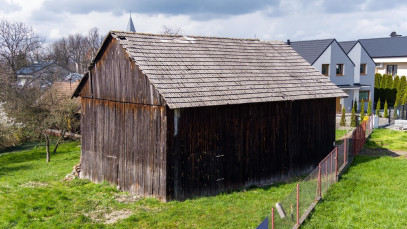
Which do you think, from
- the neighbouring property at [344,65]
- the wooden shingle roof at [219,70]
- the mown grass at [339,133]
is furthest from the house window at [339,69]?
the wooden shingle roof at [219,70]

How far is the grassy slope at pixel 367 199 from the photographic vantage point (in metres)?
11.8

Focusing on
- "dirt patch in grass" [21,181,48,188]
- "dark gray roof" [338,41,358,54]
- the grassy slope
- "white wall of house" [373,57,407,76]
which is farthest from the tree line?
"white wall of house" [373,57,407,76]

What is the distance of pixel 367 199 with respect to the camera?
1374 centimetres

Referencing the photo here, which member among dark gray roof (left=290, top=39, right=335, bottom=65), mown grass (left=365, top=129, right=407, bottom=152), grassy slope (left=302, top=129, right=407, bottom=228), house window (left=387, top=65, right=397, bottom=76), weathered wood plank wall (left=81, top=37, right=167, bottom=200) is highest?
dark gray roof (left=290, top=39, right=335, bottom=65)

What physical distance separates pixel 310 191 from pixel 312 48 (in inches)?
1199

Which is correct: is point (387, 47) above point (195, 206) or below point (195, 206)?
above

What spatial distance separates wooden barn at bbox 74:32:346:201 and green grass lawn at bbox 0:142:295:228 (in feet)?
2.64

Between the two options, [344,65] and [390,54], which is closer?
[344,65]

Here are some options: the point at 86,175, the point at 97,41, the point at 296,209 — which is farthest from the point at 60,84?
the point at 97,41

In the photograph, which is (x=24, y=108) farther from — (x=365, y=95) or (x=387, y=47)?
(x=387, y=47)

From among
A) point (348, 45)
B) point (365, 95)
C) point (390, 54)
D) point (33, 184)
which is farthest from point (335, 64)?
point (33, 184)

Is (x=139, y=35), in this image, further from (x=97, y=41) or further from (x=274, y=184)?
(x=97, y=41)

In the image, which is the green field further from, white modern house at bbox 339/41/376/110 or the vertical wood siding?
white modern house at bbox 339/41/376/110

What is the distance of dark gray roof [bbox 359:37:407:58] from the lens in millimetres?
52906
